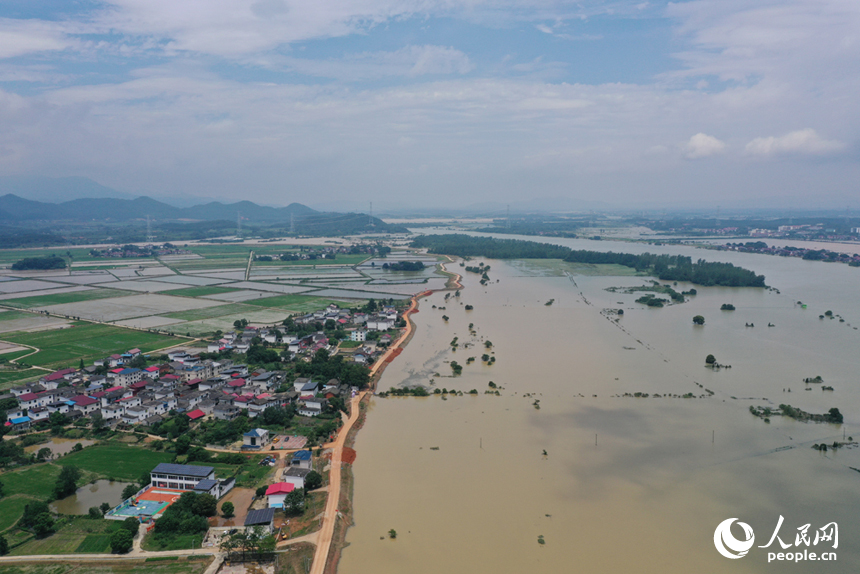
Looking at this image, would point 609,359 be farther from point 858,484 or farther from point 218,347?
point 218,347

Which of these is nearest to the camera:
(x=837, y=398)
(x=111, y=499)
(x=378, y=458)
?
(x=111, y=499)

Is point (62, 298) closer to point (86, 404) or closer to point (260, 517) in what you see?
point (86, 404)

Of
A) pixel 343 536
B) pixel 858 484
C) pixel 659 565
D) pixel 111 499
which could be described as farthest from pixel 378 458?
pixel 858 484

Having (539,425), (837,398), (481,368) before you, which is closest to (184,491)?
(539,425)

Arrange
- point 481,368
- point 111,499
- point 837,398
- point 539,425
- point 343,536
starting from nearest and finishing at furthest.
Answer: point 343,536, point 111,499, point 539,425, point 837,398, point 481,368

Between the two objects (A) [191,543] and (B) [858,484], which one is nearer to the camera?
(A) [191,543]

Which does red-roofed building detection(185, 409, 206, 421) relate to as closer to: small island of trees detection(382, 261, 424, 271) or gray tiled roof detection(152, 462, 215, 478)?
gray tiled roof detection(152, 462, 215, 478)

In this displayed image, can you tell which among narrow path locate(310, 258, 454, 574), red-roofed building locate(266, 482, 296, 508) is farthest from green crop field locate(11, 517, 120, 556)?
narrow path locate(310, 258, 454, 574)
